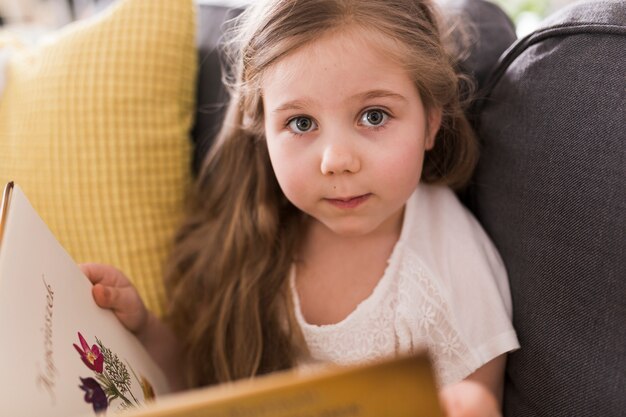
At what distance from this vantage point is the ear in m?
0.83

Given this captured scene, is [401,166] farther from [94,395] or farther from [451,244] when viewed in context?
[94,395]

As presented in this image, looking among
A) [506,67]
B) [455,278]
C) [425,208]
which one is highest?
[506,67]

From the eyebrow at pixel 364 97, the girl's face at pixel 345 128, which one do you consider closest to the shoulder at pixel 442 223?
the girl's face at pixel 345 128

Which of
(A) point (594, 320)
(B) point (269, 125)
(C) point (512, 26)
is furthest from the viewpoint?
(C) point (512, 26)

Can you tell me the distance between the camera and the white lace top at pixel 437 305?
32.0 inches

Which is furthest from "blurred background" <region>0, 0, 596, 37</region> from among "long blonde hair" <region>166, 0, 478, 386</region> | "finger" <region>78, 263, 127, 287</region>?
"finger" <region>78, 263, 127, 287</region>

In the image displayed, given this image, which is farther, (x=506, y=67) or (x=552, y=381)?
(x=506, y=67)

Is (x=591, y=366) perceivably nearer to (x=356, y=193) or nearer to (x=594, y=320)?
(x=594, y=320)

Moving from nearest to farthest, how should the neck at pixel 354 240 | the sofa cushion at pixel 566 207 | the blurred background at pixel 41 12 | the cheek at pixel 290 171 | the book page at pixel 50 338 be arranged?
the book page at pixel 50 338 < the sofa cushion at pixel 566 207 < the cheek at pixel 290 171 < the neck at pixel 354 240 < the blurred background at pixel 41 12

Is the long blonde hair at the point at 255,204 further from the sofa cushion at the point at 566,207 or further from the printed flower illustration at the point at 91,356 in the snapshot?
the printed flower illustration at the point at 91,356

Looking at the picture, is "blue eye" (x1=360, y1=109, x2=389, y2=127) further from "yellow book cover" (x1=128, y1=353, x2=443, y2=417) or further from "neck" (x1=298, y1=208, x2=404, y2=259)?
"yellow book cover" (x1=128, y1=353, x2=443, y2=417)

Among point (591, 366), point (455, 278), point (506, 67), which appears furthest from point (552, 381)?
point (506, 67)

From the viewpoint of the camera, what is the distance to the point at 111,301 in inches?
30.6

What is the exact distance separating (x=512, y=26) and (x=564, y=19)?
238 millimetres
